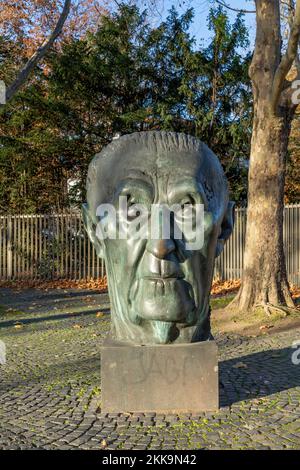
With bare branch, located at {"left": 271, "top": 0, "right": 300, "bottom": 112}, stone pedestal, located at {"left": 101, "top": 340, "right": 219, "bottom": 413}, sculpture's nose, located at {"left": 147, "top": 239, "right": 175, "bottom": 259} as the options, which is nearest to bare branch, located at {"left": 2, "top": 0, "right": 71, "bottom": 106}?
bare branch, located at {"left": 271, "top": 0, "right": 300, "bottom": 112}

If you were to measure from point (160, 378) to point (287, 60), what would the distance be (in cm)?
574

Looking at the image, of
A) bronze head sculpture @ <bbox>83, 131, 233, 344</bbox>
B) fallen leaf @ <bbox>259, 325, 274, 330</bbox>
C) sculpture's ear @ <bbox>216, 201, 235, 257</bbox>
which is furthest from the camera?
fallen leaf @ <bbox>259, 325, 274, 330</bbox>

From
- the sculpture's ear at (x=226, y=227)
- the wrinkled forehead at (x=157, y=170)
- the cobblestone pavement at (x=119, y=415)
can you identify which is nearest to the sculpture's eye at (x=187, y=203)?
the wrinkled forehead at (x=157, y=170)

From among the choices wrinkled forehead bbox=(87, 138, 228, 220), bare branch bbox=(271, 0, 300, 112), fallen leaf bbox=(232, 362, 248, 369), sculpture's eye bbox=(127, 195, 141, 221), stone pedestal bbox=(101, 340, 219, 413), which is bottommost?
fallen leaf bbox=(232, 362, 248, 369)

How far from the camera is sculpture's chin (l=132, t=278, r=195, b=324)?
13.8 feet

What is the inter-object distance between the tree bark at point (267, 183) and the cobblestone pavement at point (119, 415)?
1269 millimetres

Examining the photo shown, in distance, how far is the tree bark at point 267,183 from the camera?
891 cm

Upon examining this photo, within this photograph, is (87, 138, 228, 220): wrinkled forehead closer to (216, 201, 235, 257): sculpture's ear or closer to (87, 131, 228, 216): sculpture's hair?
(87, 131, 228, 216): sculpture's hair

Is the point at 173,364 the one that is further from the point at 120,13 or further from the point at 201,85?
the point at 120,13

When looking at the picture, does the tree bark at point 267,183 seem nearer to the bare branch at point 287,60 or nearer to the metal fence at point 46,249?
the bare branch at point 287,60

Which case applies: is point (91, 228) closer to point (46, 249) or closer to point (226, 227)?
point (226, 227)

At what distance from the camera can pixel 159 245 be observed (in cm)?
412

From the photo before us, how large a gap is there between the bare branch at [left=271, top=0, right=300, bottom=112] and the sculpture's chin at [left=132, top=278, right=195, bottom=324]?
203 inches

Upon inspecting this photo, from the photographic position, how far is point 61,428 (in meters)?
4.12
